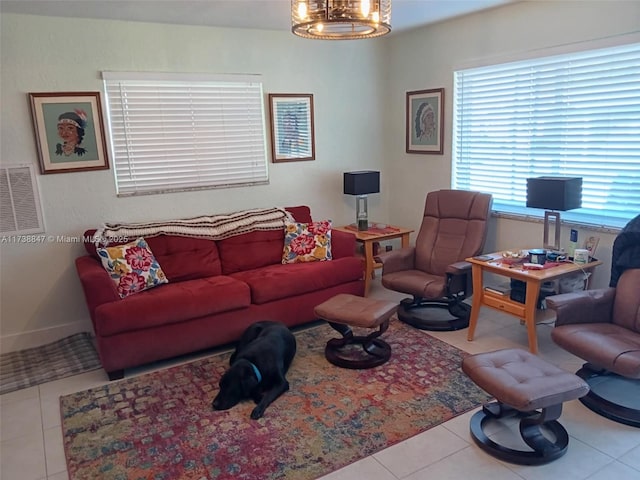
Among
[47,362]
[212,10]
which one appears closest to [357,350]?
[47,362]

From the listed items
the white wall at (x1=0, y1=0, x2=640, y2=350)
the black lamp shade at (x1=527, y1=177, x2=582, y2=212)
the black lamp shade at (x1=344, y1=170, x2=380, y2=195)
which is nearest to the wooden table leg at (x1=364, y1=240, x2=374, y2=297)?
the black lamp shade at (x1=344, y1=170, x2=380, y2=195)

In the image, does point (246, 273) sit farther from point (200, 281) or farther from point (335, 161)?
point (335, 161)

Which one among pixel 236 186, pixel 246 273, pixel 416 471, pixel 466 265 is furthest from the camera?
pixel 236 186

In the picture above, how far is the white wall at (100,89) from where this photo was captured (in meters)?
3.54

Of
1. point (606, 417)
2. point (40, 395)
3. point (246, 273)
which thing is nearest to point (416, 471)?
point (606, 417)

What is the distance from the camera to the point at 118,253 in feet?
11.4

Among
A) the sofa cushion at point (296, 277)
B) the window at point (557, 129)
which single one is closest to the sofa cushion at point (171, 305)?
the sofa cushion at point (296, 277)

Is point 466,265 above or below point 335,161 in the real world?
below

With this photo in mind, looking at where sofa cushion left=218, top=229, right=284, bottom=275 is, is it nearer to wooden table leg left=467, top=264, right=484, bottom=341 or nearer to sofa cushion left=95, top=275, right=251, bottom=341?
sofa cushion left=95, top=275, right=251, bottom=341

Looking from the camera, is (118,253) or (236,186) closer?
(118,253)

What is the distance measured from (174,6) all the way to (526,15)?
2631 millimetres

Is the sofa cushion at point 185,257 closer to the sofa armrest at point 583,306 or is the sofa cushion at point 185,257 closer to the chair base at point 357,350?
the chair base at point 357,350

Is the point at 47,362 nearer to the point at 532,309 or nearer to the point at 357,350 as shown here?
the point at 357,350

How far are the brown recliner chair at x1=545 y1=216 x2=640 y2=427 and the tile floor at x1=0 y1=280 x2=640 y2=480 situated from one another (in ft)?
0.52
